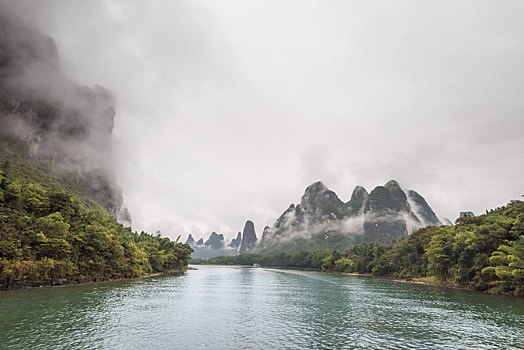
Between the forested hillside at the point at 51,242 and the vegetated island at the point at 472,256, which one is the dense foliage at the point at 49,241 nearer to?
the forested hillside at the point at 51,242

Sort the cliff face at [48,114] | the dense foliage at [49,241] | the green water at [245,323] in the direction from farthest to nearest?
the cliff face at [48,114] < the dense foliage at [49,241] < the green water at [245,323]

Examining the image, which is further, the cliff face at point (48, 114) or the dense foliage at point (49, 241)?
the cliff face at point (48, 114)

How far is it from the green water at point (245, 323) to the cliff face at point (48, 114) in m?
118

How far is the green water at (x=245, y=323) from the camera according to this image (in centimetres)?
2072

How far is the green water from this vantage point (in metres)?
20.7

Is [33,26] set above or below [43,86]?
above

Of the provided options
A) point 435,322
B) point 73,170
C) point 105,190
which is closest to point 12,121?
point 73,170

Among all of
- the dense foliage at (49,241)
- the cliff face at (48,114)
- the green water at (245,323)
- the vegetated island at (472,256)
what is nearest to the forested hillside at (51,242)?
the dense foliage at (49,241)

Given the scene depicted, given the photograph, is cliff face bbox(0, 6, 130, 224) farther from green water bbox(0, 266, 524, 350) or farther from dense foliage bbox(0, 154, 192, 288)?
A: green water bbox(0, 266, 524, 350)

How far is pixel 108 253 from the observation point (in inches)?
2381

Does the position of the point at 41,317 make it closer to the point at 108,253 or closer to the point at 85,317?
the point at 85,317

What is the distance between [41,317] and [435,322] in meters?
34.8

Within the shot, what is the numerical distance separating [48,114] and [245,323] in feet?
555

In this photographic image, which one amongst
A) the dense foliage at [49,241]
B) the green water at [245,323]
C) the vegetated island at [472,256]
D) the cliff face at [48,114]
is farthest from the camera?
the cliff face at [48,114]
